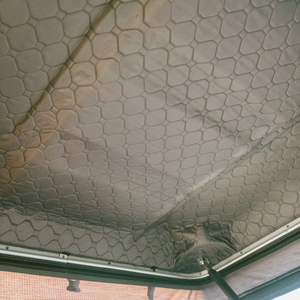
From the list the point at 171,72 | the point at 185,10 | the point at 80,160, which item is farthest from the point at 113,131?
the point at 185,10

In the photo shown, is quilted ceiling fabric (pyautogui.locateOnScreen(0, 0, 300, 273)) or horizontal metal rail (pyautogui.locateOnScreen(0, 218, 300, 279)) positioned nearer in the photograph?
quilted ceiling fabric (pyautogui.locateOnScreen(0, 0, 300, 273))

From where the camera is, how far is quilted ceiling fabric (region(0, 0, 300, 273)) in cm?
71

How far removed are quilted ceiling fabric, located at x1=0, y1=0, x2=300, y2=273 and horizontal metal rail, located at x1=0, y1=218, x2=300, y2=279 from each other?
0.02 meters

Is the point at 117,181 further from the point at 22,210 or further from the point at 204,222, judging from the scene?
the point at 204,222

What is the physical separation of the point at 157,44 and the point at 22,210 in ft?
2.46

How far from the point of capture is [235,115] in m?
0.96

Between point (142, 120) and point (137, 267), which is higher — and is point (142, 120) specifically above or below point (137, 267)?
above

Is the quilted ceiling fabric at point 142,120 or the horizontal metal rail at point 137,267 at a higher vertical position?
the quilted ceiling fabric at point 142,120

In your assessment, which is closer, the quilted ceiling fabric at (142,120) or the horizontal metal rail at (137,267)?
the quilted ceiling fabric at (142,120)

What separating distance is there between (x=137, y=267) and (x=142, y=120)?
744mm

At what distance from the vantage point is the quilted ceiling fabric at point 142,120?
0.71 m

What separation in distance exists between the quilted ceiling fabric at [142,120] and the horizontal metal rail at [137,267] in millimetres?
25

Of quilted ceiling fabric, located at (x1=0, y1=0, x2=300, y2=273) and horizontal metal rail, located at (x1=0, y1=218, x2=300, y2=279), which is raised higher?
quilted ceiling fabric, located at (x1=0, y1=0, x2=300, y2=273)

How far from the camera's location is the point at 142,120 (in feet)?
2.90
